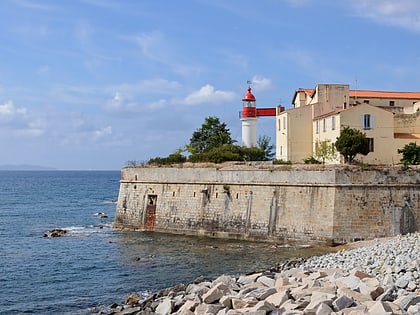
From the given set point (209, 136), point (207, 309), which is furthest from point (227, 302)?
point (209, 136)

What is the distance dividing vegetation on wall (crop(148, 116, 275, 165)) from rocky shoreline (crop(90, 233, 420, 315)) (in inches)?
676

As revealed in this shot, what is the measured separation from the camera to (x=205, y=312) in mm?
13289

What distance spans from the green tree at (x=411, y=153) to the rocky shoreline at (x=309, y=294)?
41.0 ft

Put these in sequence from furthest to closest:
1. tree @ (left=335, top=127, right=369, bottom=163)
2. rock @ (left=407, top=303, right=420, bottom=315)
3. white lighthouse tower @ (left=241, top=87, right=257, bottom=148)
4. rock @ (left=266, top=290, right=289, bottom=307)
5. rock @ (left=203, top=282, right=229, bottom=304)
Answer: white lighthouse tower @ (left=241, top=87, right=257, bottom=148) → tree @ (left=335, top=127, right=369, bottom=163) → rock @ (left=203, top=282, right=229, bottom=304) → rock @ (left=266, top=290, right=289, bottom=307) → rock @ (left=407, top=303, right=420, bottom=315)

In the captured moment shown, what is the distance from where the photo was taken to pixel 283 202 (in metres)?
27.2

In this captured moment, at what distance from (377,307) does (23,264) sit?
55.6 ft

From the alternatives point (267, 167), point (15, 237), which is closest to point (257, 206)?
point (267, 167)

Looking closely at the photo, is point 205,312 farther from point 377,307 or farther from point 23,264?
point 23,264

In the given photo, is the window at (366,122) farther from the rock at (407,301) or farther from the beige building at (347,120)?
the rock at (407,301)

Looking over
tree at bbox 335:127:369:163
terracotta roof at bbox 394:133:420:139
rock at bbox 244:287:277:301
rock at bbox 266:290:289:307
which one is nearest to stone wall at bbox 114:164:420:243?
tree at bbox 335:127:369:163

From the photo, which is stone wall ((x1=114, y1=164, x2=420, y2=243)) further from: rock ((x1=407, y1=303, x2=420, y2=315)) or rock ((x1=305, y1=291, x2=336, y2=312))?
rock ((x1=407, y1=303, x2=420, y2=315))

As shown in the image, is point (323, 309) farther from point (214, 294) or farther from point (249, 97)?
point (249, 97)

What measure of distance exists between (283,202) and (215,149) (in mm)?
12006

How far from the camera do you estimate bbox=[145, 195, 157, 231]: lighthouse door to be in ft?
107
